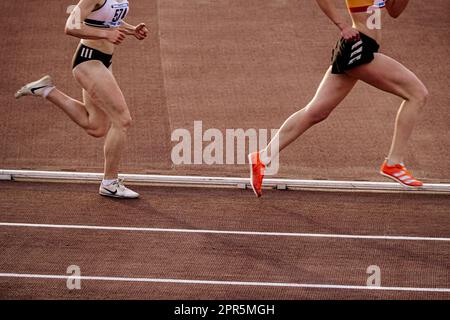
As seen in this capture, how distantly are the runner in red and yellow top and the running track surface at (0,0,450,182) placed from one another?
4.40ft

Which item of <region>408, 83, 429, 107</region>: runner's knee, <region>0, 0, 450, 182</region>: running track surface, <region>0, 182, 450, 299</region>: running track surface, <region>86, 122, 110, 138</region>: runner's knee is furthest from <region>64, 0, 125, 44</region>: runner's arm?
<region>408, 83, 429, 107</region>: runner's knee

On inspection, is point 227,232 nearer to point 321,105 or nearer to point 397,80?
point 321,105

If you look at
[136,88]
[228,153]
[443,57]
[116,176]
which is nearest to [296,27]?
[443,57]

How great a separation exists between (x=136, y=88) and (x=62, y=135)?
70.7 inches

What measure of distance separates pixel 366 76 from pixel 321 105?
0.53m

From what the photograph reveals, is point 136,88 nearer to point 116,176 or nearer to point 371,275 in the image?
point 116,176

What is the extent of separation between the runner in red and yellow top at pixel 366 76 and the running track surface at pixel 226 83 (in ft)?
4.40

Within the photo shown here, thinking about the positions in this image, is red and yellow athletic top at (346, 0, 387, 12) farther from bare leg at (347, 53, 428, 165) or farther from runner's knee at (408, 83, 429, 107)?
runner's knee at (408, 83, 429, 107)

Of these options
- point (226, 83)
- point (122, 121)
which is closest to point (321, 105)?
point (122, 121)

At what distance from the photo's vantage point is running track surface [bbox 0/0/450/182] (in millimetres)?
11688

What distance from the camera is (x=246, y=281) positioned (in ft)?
28.1

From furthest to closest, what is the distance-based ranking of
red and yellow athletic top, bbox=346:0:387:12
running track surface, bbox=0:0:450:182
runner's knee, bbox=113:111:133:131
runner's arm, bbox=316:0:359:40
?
running track surface, bbox=0:0:450:182 < runner's knee, bbox=113:111:133:131 < red and yellow athletic top, bbox=346:0:387:12 < runner's arm, bbox=316:0:359:40

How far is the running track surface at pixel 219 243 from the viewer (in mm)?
8430

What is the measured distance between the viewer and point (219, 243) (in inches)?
370
